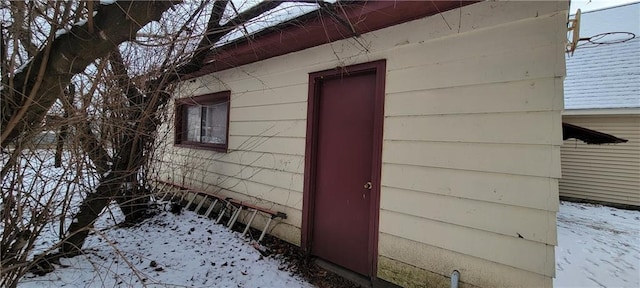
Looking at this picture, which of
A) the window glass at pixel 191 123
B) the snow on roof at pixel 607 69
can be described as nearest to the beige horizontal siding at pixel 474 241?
the window glass at pixel 191 123

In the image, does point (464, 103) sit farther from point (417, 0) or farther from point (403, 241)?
point (403, 241)

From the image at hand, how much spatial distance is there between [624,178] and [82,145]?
35.4 ft

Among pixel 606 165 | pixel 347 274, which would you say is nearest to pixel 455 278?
pixel 347 274

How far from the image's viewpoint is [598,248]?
4441mm

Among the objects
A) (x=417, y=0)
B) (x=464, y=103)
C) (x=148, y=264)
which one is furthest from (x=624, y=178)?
(x=148, y=264)

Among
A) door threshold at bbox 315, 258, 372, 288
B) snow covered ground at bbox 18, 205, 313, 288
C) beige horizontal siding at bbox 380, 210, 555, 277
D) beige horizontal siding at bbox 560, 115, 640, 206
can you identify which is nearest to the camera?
beige horizontal siding at bbox 380, 210, 555, 277

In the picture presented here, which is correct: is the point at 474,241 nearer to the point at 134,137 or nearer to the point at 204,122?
the point at 134,137

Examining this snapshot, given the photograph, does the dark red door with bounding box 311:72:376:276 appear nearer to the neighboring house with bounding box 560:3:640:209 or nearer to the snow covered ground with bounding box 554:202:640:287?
the snow covered ground with bounding box 554:202:640:287

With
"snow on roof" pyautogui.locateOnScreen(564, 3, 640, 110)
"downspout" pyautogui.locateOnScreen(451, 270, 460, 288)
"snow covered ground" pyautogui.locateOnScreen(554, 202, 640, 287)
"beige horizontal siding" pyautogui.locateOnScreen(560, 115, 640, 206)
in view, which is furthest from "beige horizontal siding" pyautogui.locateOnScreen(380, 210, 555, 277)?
"snow on roof" pyautogui.locateOnScreen(564, 3, 640, 110)

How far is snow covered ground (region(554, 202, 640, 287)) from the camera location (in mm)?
3395

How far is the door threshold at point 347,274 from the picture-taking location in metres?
2.98

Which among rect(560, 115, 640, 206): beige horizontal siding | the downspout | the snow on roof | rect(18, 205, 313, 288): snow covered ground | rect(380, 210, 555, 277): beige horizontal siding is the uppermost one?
the snow on roof

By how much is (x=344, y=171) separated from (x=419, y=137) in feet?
3.08

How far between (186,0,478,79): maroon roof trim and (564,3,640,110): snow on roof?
764cm
